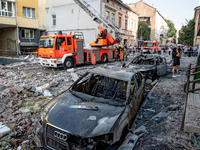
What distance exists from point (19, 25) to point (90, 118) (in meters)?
22.4

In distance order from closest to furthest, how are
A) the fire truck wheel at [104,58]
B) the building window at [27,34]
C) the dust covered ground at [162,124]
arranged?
the dust covered ground at [162,124], the fire truck wheel at [104,58], the building window at [27,34]

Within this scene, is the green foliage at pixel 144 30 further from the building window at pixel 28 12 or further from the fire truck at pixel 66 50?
the fire truck at pixel 66 50

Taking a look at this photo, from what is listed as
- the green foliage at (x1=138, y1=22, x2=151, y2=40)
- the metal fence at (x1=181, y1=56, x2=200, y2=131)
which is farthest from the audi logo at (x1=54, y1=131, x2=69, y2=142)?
the green foliage at (x1=138, y1=22, x2=151, y2=40)

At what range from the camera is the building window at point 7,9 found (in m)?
19.5

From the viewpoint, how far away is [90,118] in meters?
Result: 2.97

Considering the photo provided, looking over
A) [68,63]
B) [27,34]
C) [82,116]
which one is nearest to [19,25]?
[27,34]

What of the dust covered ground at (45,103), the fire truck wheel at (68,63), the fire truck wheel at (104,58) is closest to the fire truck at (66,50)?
the fire truck wheel at (68,63)

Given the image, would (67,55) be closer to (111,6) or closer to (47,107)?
(47,107)

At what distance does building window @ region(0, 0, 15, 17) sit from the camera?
767 inches

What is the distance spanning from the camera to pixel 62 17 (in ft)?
80.6

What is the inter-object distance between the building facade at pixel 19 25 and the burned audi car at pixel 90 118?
60.1 feet

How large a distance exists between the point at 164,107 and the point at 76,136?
3.96 metres

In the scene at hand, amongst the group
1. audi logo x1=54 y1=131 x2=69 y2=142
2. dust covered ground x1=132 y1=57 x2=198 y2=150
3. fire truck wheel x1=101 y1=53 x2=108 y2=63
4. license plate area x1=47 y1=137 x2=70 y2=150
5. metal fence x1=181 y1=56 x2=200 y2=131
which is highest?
fire truck wheel x1=101 y1=53 x2=108 y2=63

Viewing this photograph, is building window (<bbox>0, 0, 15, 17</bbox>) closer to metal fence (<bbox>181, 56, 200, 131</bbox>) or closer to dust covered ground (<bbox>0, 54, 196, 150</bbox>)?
dust covered ground (<bbox>0, 54, 196, 150</bbox>)
